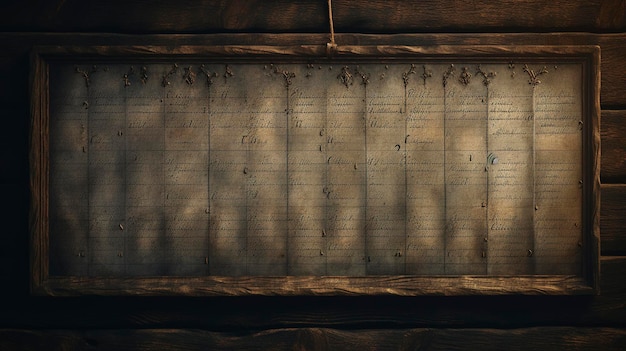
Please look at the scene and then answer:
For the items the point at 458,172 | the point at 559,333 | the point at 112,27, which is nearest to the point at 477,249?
the point at 458,172

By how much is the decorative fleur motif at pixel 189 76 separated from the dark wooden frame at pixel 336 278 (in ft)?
0.17

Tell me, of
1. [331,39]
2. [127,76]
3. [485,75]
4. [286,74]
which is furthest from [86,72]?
[485,75]

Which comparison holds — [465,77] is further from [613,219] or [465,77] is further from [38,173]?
[38,173]

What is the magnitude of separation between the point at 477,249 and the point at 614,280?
44 centimetres

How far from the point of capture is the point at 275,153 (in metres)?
1.79

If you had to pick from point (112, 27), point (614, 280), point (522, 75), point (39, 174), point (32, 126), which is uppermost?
point (112, 27)

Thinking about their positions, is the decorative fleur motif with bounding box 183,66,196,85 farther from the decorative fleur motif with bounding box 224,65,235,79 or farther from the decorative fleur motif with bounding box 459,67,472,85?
A: the decorative fleur motif with bounding box 459,67,472,85

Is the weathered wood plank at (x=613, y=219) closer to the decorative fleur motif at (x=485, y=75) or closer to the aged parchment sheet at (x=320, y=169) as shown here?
the aged parchment sheet at (x=320, y=169)

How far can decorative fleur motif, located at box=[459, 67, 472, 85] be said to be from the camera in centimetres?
179

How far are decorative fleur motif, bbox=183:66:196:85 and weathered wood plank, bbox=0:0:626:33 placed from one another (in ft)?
0.41

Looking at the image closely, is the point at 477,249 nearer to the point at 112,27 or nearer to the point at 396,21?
the point at 396,21

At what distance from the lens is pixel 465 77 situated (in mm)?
1792

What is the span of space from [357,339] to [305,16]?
3.32 ft

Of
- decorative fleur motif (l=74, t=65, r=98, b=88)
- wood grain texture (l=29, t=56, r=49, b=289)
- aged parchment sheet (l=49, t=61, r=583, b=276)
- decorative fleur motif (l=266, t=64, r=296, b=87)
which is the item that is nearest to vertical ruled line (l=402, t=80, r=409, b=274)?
aged parchment sheet (l=49, t=61, r=583, b=276)
